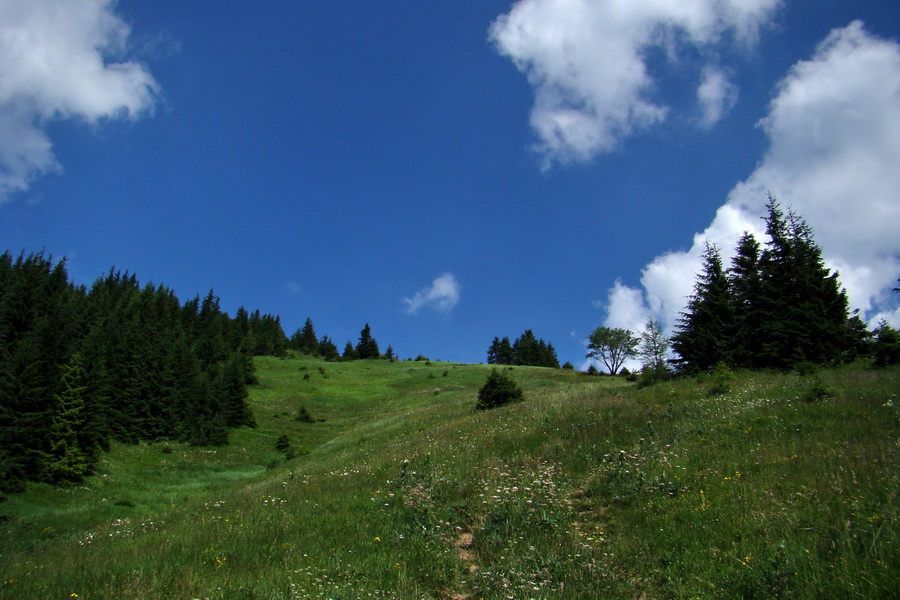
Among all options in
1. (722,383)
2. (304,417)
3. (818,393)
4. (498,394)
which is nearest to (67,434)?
(304,417)

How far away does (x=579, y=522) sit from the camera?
335 inches

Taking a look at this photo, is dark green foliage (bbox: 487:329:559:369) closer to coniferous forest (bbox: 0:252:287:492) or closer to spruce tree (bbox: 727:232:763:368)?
coniferous forest (bbox: 0:252:287:492)

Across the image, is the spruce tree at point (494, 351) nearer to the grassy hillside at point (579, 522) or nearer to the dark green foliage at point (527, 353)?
the dark green foliage at point (527, 353)

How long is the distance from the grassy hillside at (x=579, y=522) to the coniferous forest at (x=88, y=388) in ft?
34.6

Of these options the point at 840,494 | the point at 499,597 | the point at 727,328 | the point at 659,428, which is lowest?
the point at 499,597

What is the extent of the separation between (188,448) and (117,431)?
274 inches

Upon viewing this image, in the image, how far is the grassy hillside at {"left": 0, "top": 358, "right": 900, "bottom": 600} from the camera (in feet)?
19.0

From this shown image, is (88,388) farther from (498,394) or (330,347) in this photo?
(330,347)

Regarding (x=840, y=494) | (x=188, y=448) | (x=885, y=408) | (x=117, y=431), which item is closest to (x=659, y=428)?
(x=885, y=408)

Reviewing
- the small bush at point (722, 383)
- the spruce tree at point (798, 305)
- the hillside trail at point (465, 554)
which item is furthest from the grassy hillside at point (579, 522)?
the spruce tree at point (798, 305)

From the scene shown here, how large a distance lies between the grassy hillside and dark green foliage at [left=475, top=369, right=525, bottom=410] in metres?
12.6

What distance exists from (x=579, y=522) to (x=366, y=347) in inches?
4462

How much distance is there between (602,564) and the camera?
6.54 m

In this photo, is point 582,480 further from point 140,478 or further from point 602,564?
point 140,478
